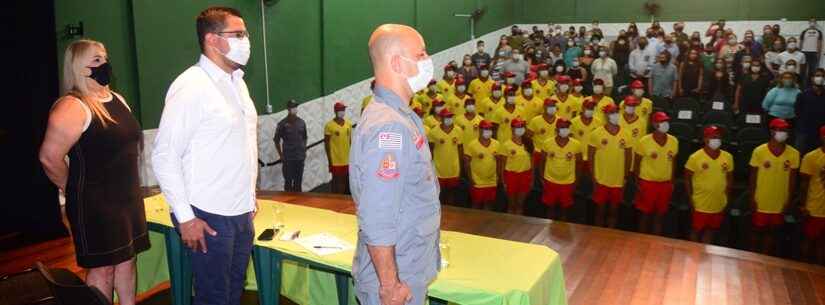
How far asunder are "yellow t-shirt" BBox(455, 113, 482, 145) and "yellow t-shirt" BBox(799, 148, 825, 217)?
11.5 feet

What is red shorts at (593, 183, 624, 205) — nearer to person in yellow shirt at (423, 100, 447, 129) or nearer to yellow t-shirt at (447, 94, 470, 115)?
person in yellow shirt at (423, 100, 447, 129)

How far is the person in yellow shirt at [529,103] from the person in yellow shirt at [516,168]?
1.82 meters

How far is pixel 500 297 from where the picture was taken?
2.15 m

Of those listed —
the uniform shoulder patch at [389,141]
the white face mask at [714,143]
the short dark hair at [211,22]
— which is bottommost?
the white face mask at [714,143]

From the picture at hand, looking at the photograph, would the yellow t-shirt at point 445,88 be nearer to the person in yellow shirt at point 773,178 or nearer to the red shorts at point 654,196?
the red shorts at point 654,196

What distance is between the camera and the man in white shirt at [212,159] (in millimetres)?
2100

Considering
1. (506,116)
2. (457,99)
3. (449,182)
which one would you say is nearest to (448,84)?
(457,99)

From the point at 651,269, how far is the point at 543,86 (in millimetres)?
5768

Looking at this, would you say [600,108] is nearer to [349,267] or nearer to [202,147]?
[349,267]

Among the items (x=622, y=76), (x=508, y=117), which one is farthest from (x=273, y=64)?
(x=622, y=76)

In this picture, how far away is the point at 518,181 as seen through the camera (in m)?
6.61

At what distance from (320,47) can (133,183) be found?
Answer: 22.6ft

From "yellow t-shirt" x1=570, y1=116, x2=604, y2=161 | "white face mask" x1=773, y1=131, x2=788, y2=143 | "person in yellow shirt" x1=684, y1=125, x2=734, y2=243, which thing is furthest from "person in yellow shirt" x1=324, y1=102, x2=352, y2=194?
"white face mask" x1=773, y1=131, x2=788, y2=143

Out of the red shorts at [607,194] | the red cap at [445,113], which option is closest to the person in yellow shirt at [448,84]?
the red cap at [445,113]
